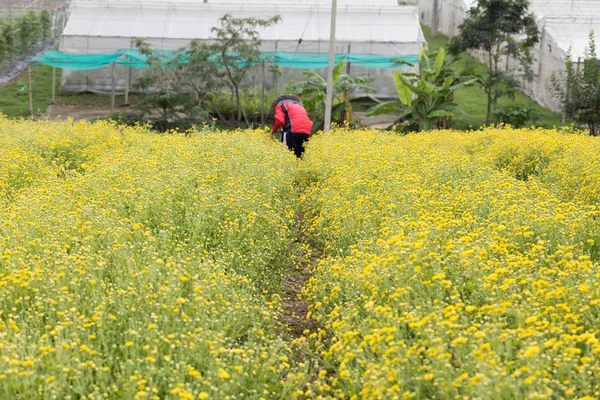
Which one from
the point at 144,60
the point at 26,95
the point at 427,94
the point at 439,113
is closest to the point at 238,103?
the point at 144,60

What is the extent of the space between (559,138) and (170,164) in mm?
6353

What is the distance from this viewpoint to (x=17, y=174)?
29.5 feet

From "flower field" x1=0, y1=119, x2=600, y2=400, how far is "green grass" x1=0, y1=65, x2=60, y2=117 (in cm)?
1722

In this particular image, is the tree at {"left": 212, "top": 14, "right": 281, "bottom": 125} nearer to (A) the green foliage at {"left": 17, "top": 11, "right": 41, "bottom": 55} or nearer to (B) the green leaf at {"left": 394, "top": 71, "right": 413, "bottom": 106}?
(B) the green leaf at {"left": 394, "top": 71, "right": 413, "bottom": 106}

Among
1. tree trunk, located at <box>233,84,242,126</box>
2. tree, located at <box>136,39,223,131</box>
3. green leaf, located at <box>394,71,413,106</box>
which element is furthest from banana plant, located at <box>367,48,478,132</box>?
tree, located at <box>136,39,223,131</box>

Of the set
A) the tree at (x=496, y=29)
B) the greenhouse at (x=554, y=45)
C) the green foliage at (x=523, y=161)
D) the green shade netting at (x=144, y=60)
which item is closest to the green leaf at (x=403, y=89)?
the tree at (x=496, y=29)

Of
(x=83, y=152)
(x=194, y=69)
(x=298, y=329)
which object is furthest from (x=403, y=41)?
(x=298, y=329)

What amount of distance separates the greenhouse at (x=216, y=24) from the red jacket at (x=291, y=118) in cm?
1217

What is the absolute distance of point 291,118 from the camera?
1259 centimetres

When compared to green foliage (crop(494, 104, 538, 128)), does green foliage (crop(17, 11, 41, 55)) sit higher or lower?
higher

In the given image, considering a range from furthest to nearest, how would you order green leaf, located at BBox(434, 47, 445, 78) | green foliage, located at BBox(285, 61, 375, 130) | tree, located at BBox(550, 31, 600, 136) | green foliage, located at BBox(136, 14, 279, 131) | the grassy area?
the grassy area < green foliage, located at BBox(136, 14, 279, 131) < tree, located at BBox(550, 31, 600, 136) < green foliage, located at BBox(285, 61, 375, 130) < green leaf, located at BBox(434, 47, 445, 78)

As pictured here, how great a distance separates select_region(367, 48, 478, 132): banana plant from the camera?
18266 mm

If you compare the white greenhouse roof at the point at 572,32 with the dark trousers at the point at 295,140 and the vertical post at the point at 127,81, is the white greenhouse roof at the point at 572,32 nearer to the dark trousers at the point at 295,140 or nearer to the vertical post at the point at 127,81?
the vertical post at the point at 127,81

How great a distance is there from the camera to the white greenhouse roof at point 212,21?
26.3 meters
